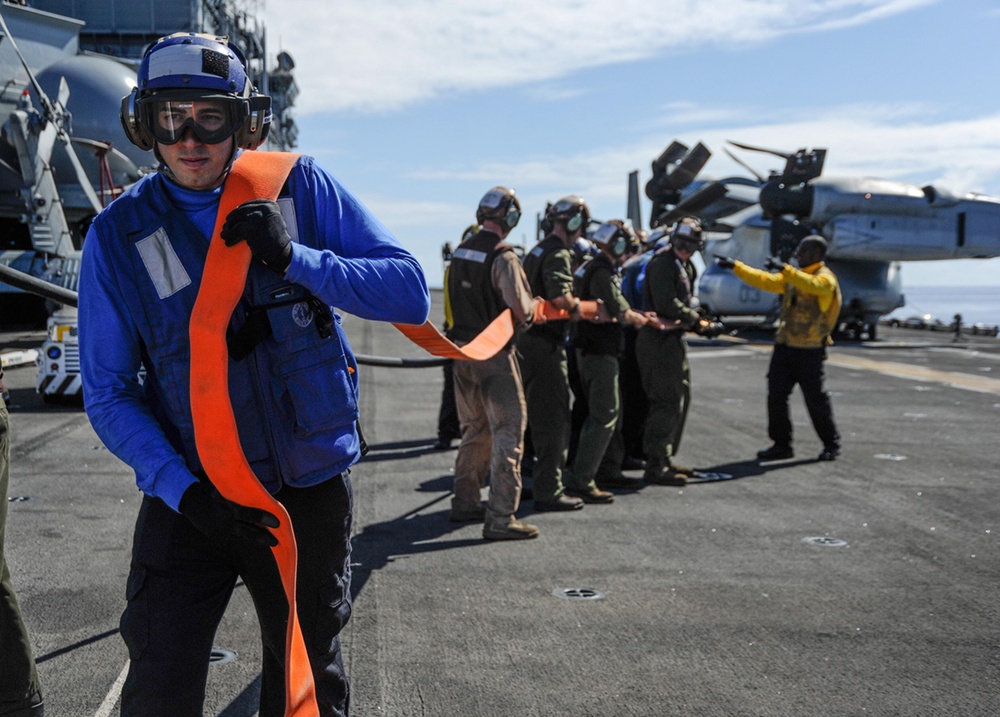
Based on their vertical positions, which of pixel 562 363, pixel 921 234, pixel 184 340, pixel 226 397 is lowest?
pixel 562 363

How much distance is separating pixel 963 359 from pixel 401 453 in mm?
16233

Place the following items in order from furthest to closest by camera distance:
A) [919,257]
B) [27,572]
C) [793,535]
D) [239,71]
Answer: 1. [919,257]
2. [793,535]
3. [27,572]
4. [239,71]

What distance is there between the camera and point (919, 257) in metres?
25.5

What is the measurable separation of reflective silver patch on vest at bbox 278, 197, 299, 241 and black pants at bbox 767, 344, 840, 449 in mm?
7902

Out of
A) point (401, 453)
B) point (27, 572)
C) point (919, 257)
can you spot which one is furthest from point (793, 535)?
point (919, 257)

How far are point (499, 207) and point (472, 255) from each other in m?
0.38

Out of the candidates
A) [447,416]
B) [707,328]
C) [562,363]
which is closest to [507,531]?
[562,363]

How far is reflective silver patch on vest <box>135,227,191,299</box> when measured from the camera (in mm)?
2377

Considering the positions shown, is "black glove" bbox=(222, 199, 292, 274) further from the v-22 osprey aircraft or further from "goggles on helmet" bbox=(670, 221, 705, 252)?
the v-22 osprey aircraft

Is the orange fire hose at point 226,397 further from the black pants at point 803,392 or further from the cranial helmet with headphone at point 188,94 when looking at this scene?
the black pants at point 803,392

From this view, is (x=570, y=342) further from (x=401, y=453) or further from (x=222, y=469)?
(x=222, y=469)

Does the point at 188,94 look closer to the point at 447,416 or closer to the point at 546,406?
the point at 546,406

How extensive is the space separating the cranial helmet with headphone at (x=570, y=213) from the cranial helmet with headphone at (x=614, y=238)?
2.20 ft

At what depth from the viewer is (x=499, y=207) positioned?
21.7 feet
